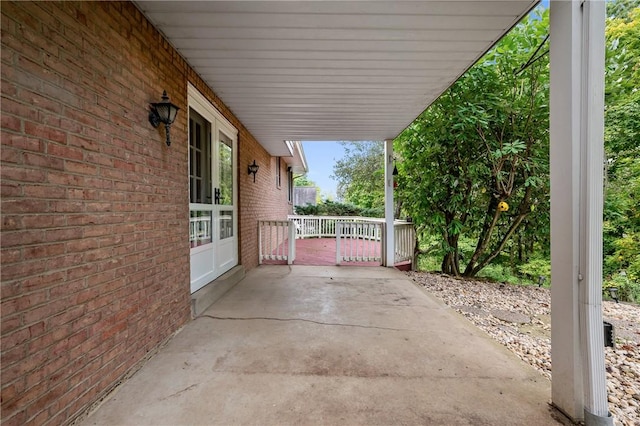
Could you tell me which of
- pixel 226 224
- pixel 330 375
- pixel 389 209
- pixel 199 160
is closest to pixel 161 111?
pixel 199 160

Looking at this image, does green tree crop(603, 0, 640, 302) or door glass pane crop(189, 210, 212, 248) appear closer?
door glass pane crop(189, 210, 212, 248)

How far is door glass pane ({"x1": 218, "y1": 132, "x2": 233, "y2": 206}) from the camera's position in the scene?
13.6 ft

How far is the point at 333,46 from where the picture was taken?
2.52 metres

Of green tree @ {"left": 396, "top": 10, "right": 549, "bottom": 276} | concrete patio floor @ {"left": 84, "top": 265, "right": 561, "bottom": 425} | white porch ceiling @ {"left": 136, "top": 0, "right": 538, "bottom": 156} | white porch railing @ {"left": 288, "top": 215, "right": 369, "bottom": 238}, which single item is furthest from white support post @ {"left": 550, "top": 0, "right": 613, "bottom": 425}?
white porch railing @ {"left": 288, "top": 215, "right": 369, "bottom": 238}

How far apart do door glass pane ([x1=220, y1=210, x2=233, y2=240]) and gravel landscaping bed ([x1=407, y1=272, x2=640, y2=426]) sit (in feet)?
11.5

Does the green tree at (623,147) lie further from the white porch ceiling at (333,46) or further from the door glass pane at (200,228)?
the door glass pane at (200,228)

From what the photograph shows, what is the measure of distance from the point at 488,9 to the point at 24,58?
297cm

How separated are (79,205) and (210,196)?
2.15 metres

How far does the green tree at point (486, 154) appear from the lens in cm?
448

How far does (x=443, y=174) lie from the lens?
17.9 feet

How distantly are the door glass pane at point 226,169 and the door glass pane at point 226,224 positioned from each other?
0.16 m

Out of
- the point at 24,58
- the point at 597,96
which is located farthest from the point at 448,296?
the point at 24,58

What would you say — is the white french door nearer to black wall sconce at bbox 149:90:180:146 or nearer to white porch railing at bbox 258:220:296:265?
black wall sconce at bbox 149:90:180:146

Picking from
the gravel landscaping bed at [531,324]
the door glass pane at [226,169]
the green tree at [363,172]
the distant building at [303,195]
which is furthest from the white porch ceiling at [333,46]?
the distant building at [303,195]
